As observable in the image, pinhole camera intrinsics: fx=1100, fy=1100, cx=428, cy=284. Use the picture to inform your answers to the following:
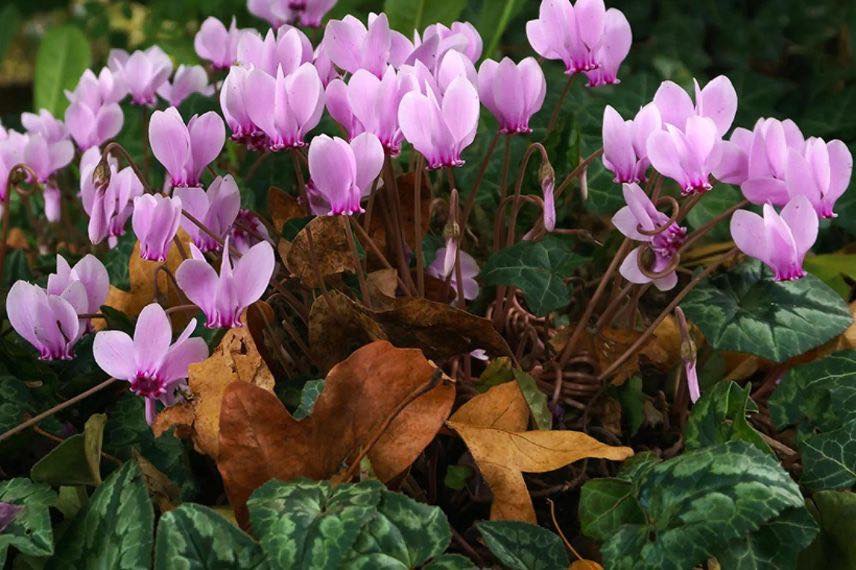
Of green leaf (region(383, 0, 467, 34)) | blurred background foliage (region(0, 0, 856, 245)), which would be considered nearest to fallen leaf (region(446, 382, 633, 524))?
blurred background foliage (region(0, 0, 856, 245))

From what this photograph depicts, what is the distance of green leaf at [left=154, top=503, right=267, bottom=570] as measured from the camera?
936 mm

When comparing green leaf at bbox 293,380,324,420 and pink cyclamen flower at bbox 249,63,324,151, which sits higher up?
pink cyclamen flower at bbox 249,63,324,151

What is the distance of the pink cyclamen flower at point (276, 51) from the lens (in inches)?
45.7

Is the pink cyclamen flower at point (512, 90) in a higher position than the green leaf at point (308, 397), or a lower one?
higher

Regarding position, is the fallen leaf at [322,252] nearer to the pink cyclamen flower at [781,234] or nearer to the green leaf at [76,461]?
the green leaf at [76,461]

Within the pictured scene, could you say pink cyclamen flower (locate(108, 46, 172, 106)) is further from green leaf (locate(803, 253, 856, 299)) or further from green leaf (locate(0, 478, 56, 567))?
green leaf (locate(803, 253, 856, 299))

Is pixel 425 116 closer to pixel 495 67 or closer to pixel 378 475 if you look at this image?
pixel 495 67

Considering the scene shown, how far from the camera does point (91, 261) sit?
1178mm

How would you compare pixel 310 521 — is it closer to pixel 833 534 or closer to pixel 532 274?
pixel 532 274

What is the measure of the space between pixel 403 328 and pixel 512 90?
0.27 metres

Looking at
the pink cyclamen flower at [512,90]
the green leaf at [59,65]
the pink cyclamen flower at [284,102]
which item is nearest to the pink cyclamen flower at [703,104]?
the pink cyclamen flower at [512,90]

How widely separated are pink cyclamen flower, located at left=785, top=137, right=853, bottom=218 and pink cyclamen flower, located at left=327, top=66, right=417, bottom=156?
369 mm

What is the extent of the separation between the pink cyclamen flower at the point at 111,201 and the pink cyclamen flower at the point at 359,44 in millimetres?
252

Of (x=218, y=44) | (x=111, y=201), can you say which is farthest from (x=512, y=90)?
(x=218, y=44)
